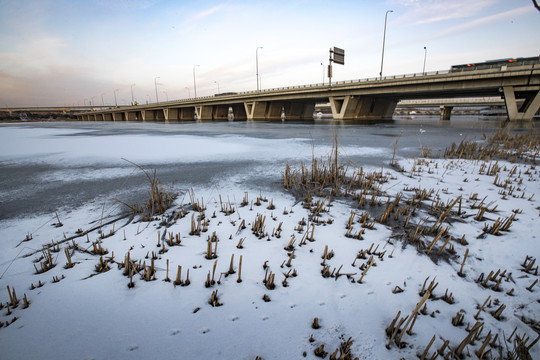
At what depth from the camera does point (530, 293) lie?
209 cm

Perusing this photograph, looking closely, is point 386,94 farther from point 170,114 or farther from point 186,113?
point 170,114

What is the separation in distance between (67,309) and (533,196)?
665 centimetres

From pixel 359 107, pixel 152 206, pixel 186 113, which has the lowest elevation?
pixel 152 206

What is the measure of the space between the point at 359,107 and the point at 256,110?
826 inches

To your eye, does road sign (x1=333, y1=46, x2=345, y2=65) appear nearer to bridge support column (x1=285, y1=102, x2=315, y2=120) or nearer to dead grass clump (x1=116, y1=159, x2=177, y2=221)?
bridge support column (x1=285, y1=102, x2=315, y2=120)

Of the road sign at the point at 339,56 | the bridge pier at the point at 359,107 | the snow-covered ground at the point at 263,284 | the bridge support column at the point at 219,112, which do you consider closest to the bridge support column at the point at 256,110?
the bridge pier at the point at 359,107

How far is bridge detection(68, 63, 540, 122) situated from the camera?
80.0 ft

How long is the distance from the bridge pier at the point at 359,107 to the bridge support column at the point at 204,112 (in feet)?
124

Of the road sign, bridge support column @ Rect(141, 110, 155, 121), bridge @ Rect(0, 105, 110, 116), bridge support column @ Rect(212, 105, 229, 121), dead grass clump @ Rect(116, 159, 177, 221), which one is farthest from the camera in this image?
bridge @ Rect(0, 105, 110, 116)

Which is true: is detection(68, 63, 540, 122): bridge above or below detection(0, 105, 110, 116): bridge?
below

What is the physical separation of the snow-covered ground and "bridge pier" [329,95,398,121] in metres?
35.8

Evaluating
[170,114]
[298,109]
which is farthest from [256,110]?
[170,114]

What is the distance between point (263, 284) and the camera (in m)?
2.17

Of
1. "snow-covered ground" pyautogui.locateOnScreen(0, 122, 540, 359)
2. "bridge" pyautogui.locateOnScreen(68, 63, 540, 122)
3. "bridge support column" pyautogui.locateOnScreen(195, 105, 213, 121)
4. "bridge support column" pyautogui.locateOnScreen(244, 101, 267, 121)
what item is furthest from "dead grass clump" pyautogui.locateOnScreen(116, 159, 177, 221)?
"bridge support column" pyautogui.locateOnScreen(195, 105, 213, 121)
